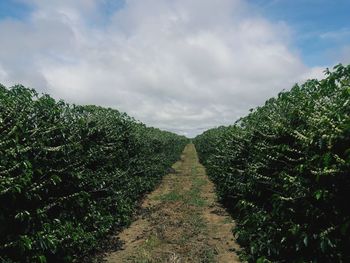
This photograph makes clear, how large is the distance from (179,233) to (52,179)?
525 cm

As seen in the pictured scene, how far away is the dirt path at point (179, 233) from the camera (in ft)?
26.3

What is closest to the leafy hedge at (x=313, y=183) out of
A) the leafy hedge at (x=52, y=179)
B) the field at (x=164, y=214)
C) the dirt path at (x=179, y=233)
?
the field at (x=164, y=214)

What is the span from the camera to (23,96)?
6070 millimetres

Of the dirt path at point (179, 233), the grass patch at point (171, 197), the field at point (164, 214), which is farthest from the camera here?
the grass patch at point (171, 197)

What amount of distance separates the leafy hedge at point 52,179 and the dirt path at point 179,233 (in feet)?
2.99

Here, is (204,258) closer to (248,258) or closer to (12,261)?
(248,258)

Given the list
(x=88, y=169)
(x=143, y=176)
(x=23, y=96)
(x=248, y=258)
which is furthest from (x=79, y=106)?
(x=143, y=176)

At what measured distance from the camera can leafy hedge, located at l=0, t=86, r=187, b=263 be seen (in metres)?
4.89

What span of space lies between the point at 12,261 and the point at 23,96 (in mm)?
2768

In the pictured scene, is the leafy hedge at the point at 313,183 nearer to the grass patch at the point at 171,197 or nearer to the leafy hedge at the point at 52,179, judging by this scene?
the leafy hedge at the point at 52,179

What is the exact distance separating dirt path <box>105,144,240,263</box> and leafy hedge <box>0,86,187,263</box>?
91 centimetres

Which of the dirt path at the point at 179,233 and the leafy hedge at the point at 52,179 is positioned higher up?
the leafy hedge at the point at 52,179

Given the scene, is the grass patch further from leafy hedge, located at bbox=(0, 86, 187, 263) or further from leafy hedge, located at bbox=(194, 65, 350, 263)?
leafy hedge, located at bbox=(194, 65, 350, 263)

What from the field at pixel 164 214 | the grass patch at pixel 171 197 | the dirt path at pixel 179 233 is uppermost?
the field at pixel 164 214
